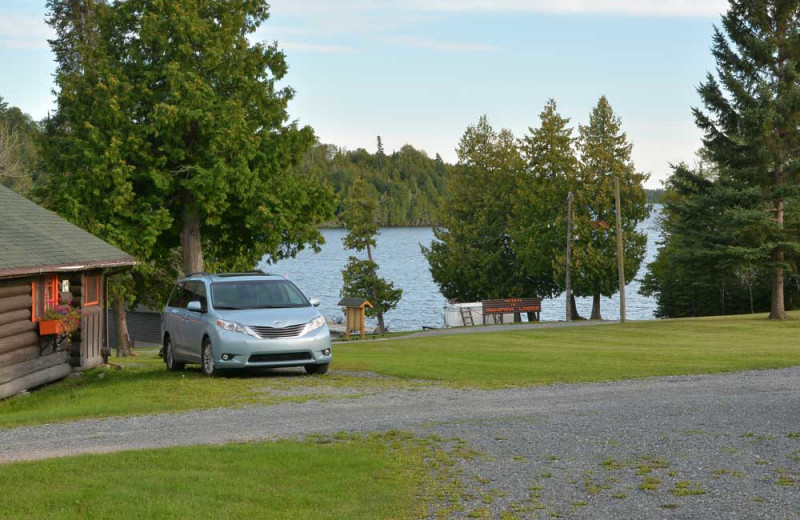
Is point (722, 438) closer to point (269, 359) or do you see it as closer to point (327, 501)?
point (327, 501)

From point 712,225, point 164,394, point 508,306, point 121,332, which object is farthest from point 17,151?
point 164,394

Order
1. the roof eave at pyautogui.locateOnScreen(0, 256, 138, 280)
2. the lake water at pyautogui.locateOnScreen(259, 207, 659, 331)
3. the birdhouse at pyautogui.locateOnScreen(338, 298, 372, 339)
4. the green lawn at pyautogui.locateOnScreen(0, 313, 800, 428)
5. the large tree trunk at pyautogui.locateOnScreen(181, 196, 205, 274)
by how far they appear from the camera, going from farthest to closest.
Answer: the lake water at pyautogui.locateOnScreen(259, 207, 659, 331) < the birdhouse at pyautogui.locateOnScreen(338, 298, 372, 339) < the large tree trunk at pyautogui.locateOnScreen(181, 196, 205, 274) < the roof eave at pyautogui.locateOnScreen(0, 256, 138, 280) < the green lawn at pyautogui.locateOnScreen(0, 313, 800, 428)

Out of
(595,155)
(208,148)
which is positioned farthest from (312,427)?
(595,155)

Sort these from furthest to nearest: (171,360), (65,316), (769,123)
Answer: (769,123) < (65,316) < (171,360)

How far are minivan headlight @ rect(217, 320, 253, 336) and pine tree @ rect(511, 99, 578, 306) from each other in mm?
44071

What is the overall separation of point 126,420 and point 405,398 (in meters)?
4.22

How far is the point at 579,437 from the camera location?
35.3 ft

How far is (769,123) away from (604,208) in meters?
17.0

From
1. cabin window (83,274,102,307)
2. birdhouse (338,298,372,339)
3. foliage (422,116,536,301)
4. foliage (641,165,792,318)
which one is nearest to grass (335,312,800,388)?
foliage (641,165,792,318)

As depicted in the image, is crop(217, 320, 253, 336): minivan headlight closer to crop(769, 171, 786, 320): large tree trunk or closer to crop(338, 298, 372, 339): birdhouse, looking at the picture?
crop(338, 298, 372, 339): birdhouse

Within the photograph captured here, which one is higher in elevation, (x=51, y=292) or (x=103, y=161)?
(x=103, y=161)

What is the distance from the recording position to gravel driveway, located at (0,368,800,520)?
7.85 metres

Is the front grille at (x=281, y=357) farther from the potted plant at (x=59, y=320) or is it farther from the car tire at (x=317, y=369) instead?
the potted plant at (x=59, y=320)

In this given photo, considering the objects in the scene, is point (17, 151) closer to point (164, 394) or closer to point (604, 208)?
point (604, 208)
